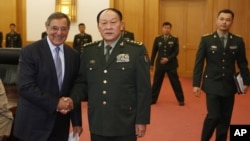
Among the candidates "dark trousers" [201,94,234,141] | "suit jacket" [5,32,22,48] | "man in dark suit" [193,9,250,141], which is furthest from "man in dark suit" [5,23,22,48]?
"dark trousers" [201,94,234,141]

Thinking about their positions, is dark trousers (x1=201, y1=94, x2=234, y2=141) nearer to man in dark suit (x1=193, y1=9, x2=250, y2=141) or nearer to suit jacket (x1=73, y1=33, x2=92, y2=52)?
man in dark suit (x1=193, y1=9, x2=250, y2=141)

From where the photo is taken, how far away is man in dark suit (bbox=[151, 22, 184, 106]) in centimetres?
721

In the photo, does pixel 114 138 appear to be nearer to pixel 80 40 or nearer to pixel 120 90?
pixel 120 90

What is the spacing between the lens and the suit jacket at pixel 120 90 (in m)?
2.62

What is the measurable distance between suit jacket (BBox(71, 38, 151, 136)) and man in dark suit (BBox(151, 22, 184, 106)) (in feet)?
14.9

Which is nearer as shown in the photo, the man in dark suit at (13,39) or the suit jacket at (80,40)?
the suit jacket at (80,40)

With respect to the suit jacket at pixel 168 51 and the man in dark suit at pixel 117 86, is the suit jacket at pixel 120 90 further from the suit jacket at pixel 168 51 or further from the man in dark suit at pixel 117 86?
the suit jacket at pixel 168 51

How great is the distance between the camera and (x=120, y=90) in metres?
2.63

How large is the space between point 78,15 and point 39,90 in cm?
976

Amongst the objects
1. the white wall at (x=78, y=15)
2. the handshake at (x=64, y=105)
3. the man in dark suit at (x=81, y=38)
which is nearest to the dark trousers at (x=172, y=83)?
the man in dark suit at (x=81, y=38)

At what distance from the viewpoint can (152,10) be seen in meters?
11.7

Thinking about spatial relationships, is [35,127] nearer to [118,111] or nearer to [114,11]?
[118,111]

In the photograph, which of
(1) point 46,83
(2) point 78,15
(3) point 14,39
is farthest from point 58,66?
(2) point 78,15

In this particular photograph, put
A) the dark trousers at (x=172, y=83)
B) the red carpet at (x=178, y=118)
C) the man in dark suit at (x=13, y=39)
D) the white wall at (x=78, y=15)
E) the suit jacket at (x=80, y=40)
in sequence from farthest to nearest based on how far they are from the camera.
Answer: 1. the white wall at (x=78, y=15)
2. the man in dark suit at (x=13, y=39)
3. the suit jacket at (x=80, y=40)
4. the dark trousers at (x=172, y=83)
5. the red carpet at (x=178, y=118)
